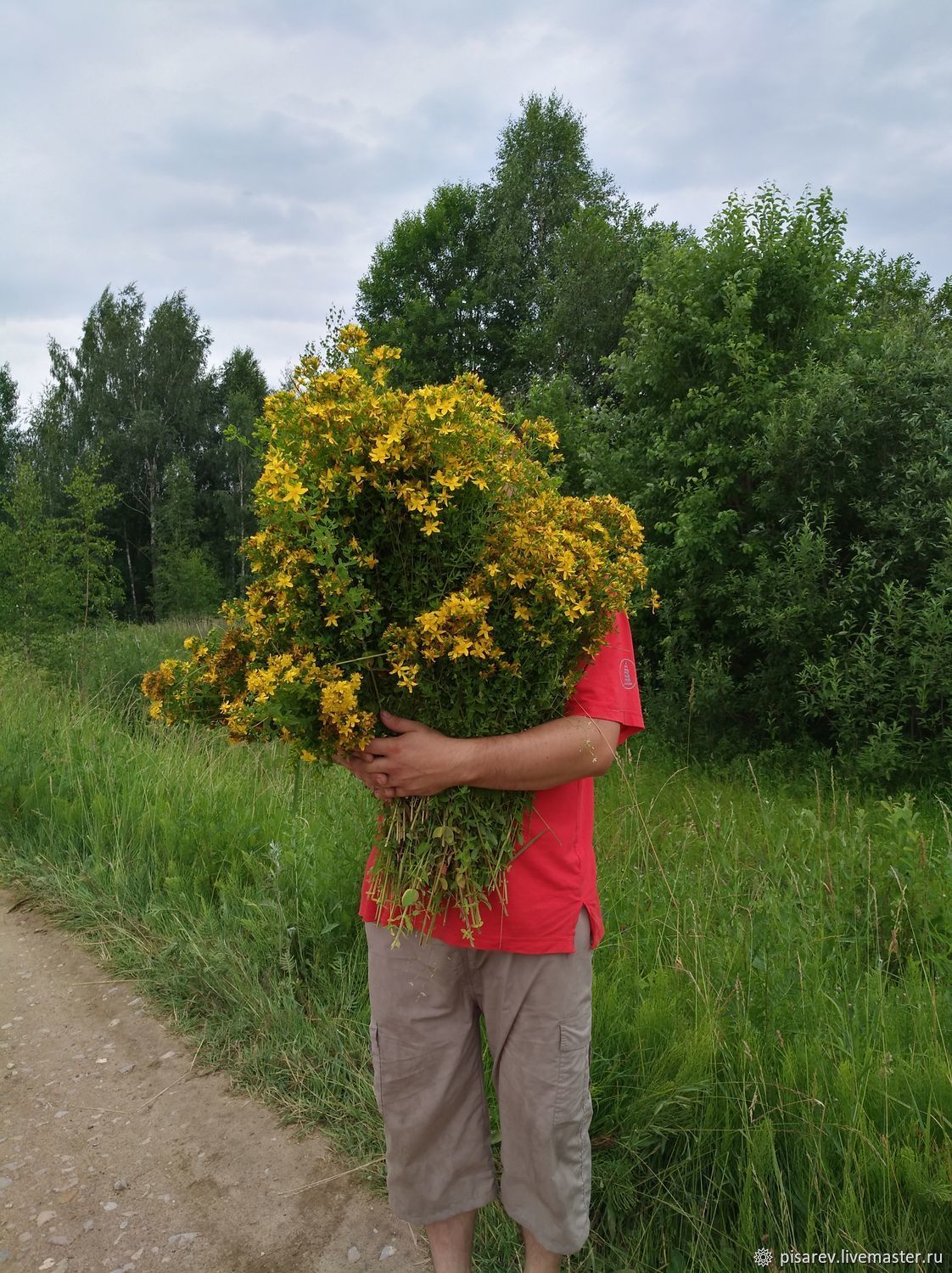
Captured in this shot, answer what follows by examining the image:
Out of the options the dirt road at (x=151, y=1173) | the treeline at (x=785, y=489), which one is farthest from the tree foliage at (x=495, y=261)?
the dirt road at (x=151, y=1173)

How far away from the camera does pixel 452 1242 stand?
6.66 feet

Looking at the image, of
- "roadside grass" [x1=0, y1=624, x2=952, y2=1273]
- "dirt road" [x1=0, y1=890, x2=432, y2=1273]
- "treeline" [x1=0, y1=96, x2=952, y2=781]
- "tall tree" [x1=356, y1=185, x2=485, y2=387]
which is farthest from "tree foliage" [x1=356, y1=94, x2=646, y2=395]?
"dirt road" [x1=0, y1=890, x2=432, y2=1273]

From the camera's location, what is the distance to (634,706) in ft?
6.72

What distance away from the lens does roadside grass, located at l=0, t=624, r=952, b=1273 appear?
205 cm

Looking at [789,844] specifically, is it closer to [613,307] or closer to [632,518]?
[632,518]

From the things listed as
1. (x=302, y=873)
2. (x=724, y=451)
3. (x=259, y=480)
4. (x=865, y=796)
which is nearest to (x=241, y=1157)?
(x=302, y=873)

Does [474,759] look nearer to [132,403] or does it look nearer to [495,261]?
[495,261]

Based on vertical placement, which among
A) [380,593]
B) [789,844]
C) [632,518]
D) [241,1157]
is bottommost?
[241,1157]

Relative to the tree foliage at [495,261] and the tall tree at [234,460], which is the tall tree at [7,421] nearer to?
the tall tree at [234,460]

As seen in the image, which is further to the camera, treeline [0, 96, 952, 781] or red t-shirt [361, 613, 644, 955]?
treeline [0, 96, 952, 781]

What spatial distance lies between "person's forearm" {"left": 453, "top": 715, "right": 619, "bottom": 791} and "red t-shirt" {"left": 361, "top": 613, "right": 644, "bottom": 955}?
0.27 ft

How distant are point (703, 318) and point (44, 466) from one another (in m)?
33.0

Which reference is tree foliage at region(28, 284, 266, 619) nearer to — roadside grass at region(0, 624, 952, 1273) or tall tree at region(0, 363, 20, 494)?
tall tree at region(0, 363, 20, 494)

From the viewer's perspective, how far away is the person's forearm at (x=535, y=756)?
176 cm
